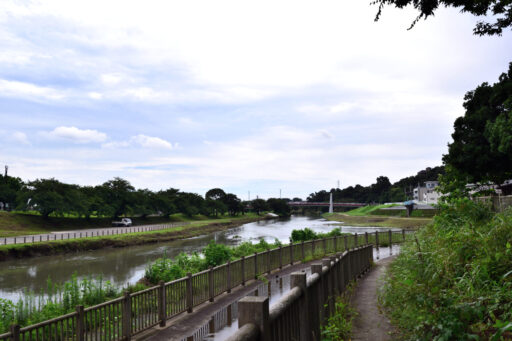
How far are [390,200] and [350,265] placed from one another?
15627cm

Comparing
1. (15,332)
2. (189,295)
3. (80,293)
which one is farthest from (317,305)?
(80,293)

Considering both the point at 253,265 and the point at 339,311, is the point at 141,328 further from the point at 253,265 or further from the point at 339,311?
the point at 253,265

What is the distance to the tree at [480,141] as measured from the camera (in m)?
26.5

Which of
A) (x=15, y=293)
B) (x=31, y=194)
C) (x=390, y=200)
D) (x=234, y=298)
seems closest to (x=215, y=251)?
(x=234, y=298)

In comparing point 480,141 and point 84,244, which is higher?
point 480,141

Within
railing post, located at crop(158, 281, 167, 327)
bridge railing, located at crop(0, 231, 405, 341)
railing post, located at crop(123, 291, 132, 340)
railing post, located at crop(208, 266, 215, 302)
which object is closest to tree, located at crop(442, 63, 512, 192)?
bridge railing, located at crop(0, 231, 405, 341)

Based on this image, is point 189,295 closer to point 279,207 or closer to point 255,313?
point 255,313

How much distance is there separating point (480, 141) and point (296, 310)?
2945 cm

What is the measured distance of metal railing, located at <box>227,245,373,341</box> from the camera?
8.82 ft

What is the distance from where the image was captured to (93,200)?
69.8 metres

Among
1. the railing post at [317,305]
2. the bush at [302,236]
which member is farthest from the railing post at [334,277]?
the bush at [302,236]

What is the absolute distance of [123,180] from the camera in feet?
277

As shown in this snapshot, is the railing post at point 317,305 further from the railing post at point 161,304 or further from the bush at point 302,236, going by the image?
the bush at point 302,236

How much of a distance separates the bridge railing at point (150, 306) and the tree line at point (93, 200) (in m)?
51.6
